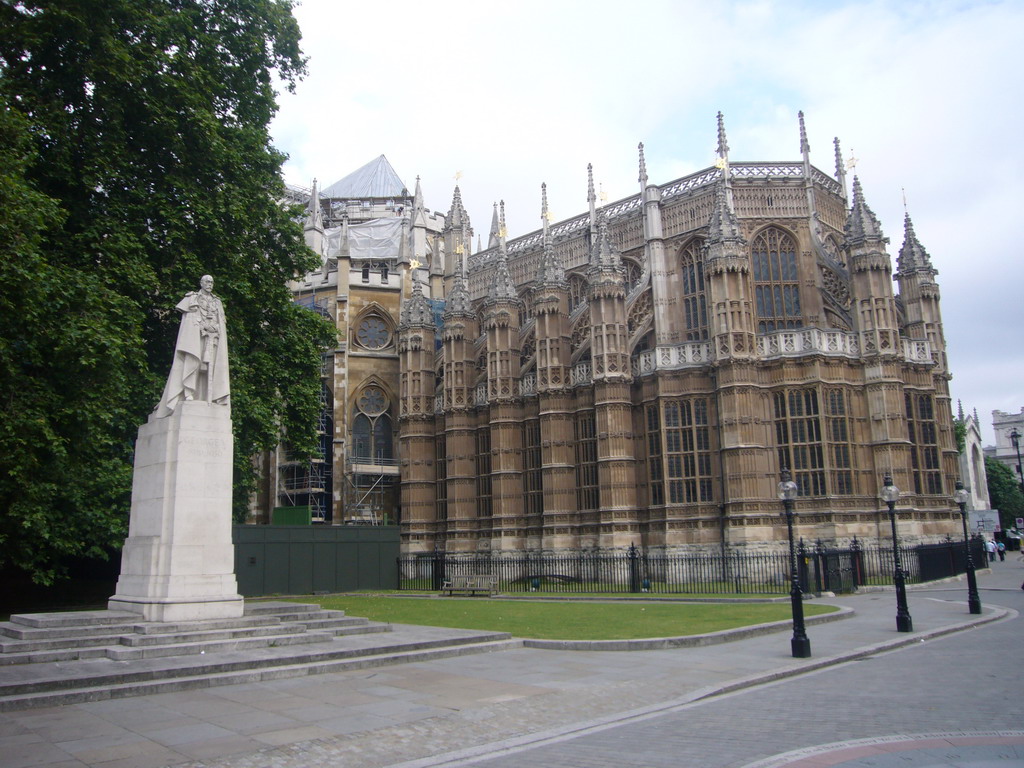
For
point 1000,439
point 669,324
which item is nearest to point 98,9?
point 669,324

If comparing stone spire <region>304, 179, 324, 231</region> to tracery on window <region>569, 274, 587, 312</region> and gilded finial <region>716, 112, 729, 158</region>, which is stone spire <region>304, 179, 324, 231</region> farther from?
gilded finial <region>716, 112, 729, 158</region>

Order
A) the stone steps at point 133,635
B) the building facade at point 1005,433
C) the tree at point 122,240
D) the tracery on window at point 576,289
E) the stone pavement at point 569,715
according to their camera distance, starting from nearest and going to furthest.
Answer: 1. the stone pavement at point 569,715
2. the stone steps at point 133,635
3. the tree at point 122,240
4. the tracery on window at point 576,289
5. the building facade at point 1005,433

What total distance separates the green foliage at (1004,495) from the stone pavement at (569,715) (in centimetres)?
7972

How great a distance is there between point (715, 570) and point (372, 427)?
22918 millimetres

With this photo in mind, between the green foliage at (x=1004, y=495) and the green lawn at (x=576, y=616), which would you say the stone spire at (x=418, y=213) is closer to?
the green lawn at (x=576, y=616)

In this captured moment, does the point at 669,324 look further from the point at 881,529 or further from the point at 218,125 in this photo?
the point at 218,125

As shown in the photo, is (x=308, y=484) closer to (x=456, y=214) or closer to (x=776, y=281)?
(x=456, y=214)

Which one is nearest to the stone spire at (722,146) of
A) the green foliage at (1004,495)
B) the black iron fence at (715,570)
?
the black iron fence at (715,570)

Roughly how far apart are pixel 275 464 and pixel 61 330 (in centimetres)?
2985

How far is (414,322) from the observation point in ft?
144

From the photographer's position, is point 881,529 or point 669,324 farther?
point 669,324

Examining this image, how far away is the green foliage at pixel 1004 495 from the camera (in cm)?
8125

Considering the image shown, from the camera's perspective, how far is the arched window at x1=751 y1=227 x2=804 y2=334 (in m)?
34.8

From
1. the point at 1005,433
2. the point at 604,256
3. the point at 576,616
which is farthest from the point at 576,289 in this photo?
the point at 1005,433
